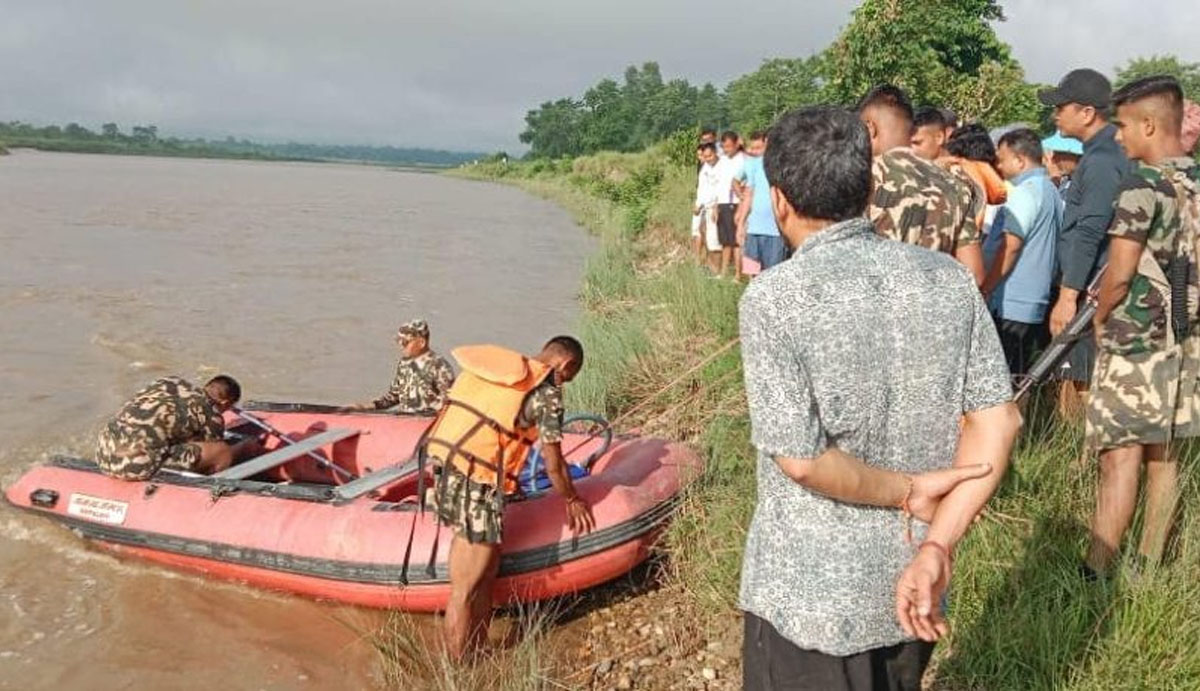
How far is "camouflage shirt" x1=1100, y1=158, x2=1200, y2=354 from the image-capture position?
2.43 metres

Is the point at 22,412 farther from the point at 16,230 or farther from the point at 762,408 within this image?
the point at 16,230

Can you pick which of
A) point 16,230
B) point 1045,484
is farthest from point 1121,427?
point 16,230

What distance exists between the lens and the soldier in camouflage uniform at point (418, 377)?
5.22 metres

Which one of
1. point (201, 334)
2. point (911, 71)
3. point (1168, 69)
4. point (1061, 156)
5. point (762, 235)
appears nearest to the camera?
point (1061, 156)

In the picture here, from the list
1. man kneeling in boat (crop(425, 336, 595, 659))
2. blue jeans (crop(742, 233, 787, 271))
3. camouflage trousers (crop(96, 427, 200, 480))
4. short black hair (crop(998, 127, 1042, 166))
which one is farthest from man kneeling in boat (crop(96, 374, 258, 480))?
short black hair (crop(998, 127, 1042, 166))

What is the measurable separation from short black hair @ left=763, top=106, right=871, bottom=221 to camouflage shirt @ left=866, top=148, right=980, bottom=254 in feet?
4.59

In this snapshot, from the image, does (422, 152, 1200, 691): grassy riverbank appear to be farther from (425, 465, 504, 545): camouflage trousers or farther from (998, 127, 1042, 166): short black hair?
(998, 127, 1042, 166): short black hair

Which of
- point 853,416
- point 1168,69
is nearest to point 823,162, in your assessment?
point 853,416

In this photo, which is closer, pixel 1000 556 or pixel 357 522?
pixel 1000 556

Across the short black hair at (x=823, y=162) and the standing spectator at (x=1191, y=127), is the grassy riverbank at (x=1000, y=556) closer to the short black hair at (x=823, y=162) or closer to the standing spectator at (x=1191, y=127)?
the standing spectator at (x=1191, y=127)

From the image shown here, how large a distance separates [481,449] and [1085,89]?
2.52m

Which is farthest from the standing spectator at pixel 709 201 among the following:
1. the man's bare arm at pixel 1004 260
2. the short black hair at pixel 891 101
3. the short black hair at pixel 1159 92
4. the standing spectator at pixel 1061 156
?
the short black hair at pixel 1159 92

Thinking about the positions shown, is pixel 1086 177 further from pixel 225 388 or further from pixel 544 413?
pixel 225 388

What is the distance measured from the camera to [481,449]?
125 inches
